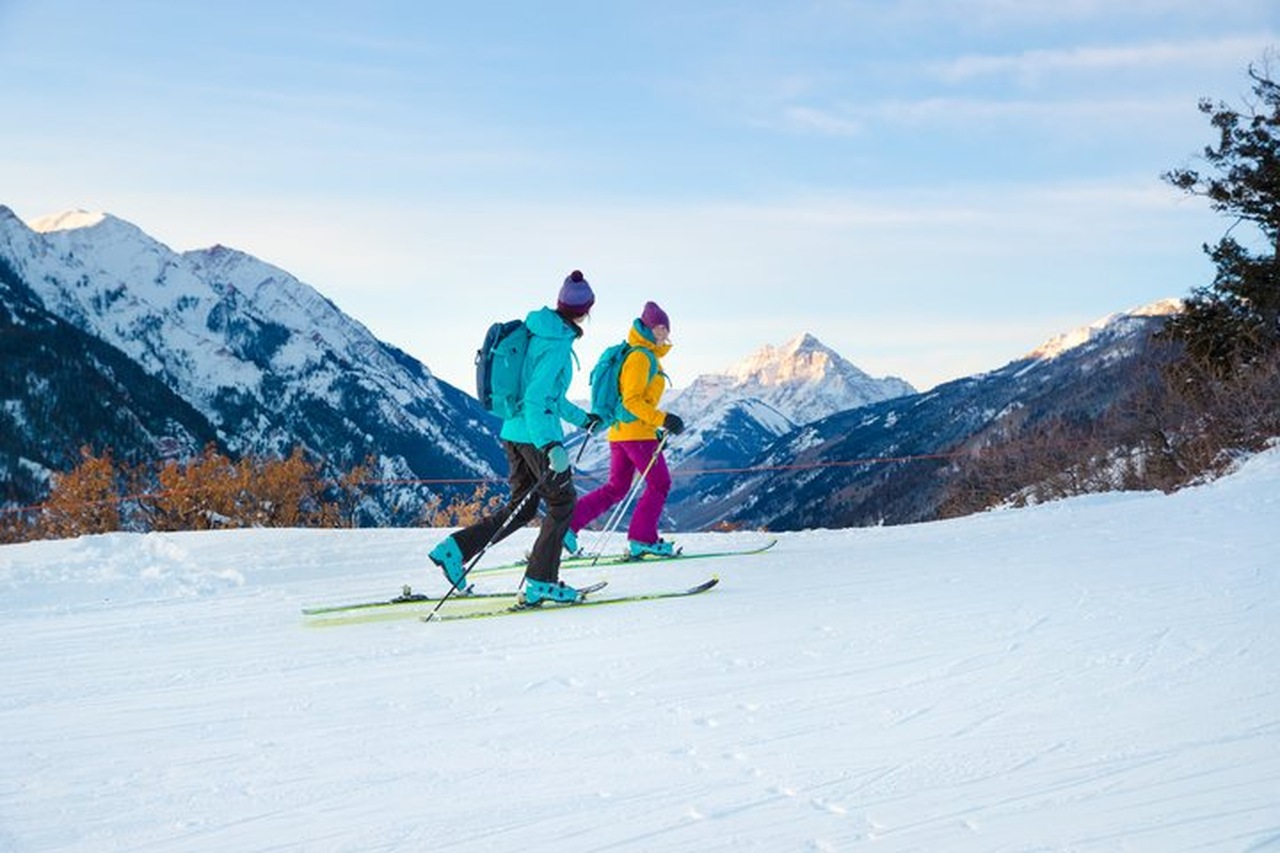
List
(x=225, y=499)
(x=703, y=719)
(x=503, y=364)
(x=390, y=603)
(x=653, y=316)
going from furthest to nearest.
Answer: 1. (x=225, y=499)
2. (x=653, y=316)
3. (x=390, y=603)
4. (x=503, y=364)
5. (x=703, y=719)

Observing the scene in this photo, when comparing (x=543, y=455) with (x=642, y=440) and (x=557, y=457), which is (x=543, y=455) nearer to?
(x=557, y=457)

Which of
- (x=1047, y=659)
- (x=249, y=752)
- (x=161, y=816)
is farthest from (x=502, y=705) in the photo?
(x=1047, y=659)

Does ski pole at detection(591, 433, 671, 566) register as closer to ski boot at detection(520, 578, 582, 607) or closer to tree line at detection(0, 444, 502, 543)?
ski boot at detection(520, 578, 582, 607)

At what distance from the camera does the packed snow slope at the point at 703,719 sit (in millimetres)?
2908

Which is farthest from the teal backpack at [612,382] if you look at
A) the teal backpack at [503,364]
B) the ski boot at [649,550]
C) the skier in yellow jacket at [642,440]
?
the teal backpack at [503,364]

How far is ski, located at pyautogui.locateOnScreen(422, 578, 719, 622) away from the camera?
6539mm

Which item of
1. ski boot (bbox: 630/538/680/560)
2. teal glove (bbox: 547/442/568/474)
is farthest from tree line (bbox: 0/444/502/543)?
teal glove (bbox: 547/442/568/474)

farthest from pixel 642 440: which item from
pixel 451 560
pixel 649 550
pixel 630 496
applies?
pixel 451 560

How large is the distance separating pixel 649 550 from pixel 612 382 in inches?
63.0

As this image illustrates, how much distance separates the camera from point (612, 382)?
845cm

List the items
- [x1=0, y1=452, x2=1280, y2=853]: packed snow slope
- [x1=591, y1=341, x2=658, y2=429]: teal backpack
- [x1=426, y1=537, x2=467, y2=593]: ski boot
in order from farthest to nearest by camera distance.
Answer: [x1=591, y1=341, x2=658, y2=429]: teal backpack
[x1=426, y1=537, x2=467, y2=593]: ski boot
[x1=0, y1=452, x2=1280, y2=853]: packed snow slope

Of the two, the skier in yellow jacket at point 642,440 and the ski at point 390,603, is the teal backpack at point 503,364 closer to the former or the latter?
the ski at point 390,603

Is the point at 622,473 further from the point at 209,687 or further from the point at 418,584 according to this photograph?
the point at 209,687

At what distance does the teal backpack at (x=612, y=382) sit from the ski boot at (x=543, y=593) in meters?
1.89
